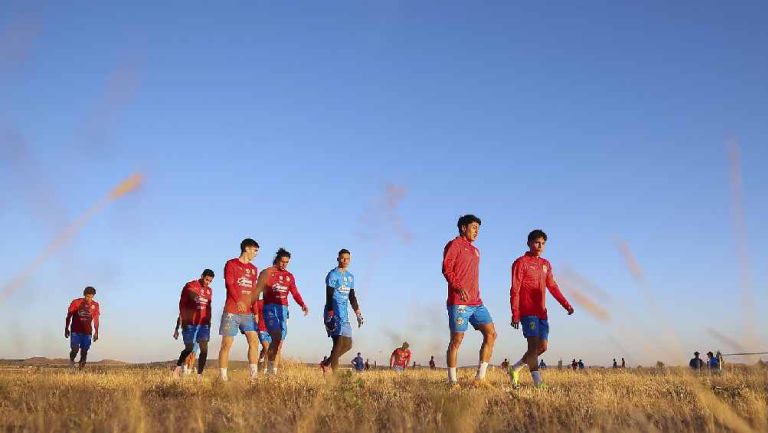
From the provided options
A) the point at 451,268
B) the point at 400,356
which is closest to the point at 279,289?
the point at 451,268

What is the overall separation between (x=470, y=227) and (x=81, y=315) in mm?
12989

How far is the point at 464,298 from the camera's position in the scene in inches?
387

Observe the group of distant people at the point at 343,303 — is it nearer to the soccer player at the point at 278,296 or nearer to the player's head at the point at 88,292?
the soccer player at the point at 278,296

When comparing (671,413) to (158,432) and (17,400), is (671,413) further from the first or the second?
(17,400)

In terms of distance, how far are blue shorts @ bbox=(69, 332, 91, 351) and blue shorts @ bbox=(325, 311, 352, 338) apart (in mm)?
9875

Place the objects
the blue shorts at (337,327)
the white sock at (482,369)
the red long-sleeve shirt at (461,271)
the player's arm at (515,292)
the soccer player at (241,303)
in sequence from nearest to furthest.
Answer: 1. the white sock at (482,369)
2. the red long-sleeve shirt at (461,271)
3. the player's arm at (515,292)
4. the soccer player at (241,303)
5. the blue shorts at (337,327)

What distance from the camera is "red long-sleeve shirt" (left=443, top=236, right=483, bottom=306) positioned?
9977 millimetres

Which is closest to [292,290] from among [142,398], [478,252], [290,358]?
[290,358]

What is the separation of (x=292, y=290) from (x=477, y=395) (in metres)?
7.41

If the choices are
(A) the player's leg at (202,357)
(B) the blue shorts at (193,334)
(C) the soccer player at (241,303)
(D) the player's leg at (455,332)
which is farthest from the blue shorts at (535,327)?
(B) the blue shorts at (193,334)

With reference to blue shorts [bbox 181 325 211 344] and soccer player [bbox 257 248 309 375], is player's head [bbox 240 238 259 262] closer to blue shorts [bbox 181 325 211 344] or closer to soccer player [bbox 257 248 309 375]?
soccer player [bbox 257 248 309 375]

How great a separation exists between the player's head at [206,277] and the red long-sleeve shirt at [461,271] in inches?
279

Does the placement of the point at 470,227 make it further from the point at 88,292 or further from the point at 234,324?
the point at 88,292

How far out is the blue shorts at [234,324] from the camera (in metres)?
11.5
